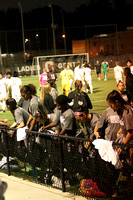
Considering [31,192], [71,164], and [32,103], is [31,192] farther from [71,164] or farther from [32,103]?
[32,103]

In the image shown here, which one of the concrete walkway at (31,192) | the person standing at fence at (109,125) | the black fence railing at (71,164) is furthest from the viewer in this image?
the concrete walkway at (31,192)

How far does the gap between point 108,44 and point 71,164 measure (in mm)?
77371

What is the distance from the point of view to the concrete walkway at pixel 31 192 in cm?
619

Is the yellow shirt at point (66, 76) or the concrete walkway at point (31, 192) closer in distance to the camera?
the concrete walkway at point (31, 192)

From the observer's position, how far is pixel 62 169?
6355 mm

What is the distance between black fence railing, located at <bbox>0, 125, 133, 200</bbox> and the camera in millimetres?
5441

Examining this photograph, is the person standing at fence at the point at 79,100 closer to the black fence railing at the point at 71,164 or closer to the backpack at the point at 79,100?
the backpack at the point at 79,100

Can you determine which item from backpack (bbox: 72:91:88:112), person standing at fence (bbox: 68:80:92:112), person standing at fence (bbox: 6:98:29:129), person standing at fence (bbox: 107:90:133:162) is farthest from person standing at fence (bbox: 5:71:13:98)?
person standing at fence (bbox: 107:90:133:162)

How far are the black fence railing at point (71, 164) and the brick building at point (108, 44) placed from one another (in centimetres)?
7366

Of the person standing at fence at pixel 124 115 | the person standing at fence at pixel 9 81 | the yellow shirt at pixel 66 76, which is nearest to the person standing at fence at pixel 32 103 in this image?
the person standing at fence at pixel 124 115

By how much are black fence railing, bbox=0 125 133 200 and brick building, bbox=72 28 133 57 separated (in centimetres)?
7366

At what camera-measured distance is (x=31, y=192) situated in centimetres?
653

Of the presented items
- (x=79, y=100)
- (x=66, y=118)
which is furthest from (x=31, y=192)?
(x=79, y=100)

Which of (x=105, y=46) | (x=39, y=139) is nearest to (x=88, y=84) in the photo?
(x=39, y=139)
